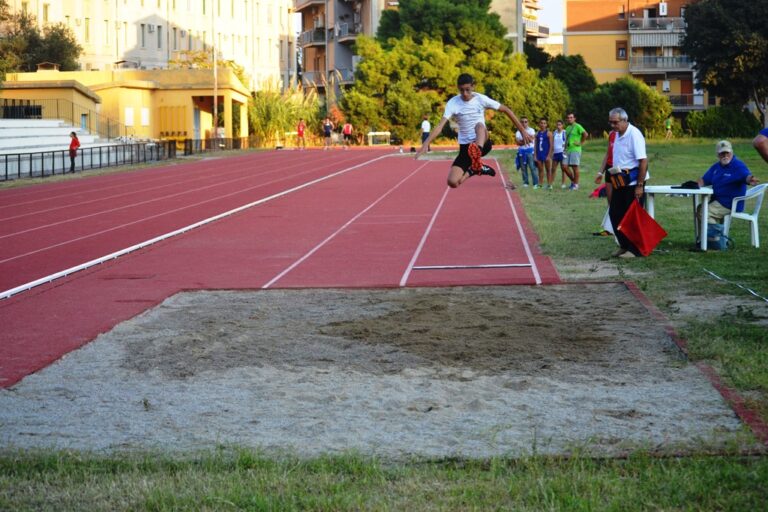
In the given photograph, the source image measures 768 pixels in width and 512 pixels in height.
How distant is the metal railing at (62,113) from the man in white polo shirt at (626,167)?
42.3 metres

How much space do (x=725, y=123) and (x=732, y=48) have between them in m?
6.98

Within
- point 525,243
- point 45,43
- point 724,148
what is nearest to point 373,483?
point 724,148

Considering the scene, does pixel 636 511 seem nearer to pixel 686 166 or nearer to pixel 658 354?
pixel 658 354

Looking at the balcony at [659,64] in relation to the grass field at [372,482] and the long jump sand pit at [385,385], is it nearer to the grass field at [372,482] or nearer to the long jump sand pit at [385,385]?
the long jump sand pit at [385,385]

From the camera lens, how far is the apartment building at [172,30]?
77250 millimetres

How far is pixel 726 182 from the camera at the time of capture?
15141 mm

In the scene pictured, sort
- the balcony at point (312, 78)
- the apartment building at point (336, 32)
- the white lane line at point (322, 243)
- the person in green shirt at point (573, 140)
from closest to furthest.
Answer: the white lane line at point (322, 243)
the person in green shirt at point (573, 140)
the apartment building at point (336, 32)
the balcony at point (312, 78)

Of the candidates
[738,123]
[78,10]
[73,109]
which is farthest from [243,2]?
[738,123]

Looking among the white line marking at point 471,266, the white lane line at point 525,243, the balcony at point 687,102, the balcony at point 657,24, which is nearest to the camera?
the white lane line at point 525,243

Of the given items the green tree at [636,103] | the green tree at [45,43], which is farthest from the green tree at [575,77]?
the green tree at [45,43]

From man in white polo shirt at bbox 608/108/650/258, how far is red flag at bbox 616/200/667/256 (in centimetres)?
9

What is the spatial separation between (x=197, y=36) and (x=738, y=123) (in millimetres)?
48242

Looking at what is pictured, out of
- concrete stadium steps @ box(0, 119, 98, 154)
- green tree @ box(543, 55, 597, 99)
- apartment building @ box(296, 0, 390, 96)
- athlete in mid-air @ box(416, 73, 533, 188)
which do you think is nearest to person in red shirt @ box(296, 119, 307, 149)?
concrete stadium steps @ box(0, 119, 98, 154)

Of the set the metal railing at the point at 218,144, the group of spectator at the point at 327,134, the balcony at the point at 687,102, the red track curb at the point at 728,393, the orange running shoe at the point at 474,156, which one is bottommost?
the red track curb at the point at 728,393
